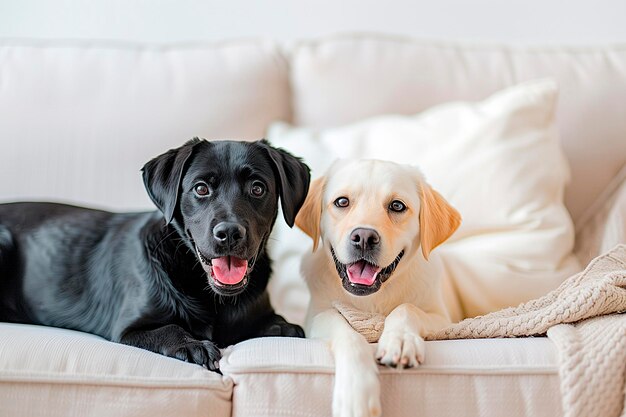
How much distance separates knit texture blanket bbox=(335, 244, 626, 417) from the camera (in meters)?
1.35

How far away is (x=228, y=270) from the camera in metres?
1.58

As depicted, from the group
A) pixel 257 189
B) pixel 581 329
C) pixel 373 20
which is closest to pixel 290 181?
pixel 257 189

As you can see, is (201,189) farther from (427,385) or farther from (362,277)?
(427,385)

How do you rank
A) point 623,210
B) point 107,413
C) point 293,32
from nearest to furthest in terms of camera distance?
point 107,413 → point 623,210 → point 293,32

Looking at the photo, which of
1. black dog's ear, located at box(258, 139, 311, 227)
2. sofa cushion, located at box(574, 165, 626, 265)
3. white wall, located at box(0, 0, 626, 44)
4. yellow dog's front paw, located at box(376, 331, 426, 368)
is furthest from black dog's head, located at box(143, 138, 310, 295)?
white wall, located at box(0, 0, 626, 44)

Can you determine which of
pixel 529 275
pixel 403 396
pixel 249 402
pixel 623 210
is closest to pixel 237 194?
pixel 249 402

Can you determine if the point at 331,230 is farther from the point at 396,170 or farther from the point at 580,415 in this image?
the point at 580,415

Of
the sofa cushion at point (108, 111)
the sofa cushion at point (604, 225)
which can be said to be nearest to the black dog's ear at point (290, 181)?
the sofa cushion at point (108, 111)

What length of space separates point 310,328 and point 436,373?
394 millimetres

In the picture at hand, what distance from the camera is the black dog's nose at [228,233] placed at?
151cm

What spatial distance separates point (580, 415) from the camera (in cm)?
134

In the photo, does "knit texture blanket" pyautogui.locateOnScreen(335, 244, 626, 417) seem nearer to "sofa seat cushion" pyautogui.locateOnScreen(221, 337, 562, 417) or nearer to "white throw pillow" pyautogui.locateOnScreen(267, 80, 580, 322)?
"sofa seat cushion" pyautogui.locateOnScreen(221, 337, 562, 417)

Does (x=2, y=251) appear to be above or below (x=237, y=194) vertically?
below

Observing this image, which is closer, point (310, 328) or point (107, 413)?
point (107, 413)
